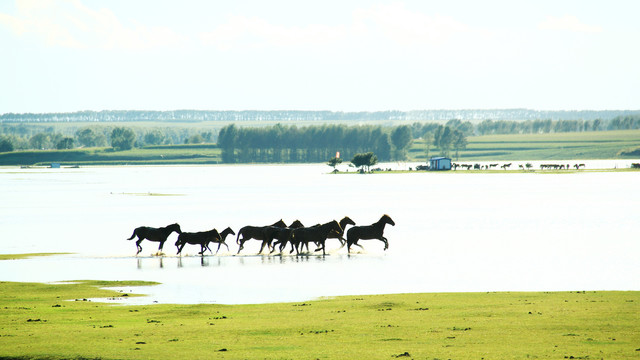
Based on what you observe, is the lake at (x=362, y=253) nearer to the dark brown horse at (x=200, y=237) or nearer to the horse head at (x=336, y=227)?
the dark brown horse at (x=200, y=237)

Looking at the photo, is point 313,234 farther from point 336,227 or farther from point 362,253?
point 362,253

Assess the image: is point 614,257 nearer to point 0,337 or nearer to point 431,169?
point 0,337

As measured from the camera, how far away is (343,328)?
63.7 ft

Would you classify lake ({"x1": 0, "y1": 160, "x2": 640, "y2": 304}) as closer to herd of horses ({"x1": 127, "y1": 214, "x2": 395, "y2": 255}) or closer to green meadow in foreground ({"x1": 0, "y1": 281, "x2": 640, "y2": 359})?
herd of horses ({"x1": 127, "y1": 214, "x2": 395, "y2": 255})

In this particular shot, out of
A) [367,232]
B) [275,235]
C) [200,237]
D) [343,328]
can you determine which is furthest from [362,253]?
[343,328]

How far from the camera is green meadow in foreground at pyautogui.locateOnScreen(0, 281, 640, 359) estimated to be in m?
16.5

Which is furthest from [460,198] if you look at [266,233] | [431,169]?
[431,169]

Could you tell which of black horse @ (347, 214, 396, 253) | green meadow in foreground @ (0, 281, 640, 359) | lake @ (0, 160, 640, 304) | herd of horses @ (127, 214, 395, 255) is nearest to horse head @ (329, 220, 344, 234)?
herd of horses @ (127, 214, 395, 255)

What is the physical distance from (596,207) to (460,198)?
62.8 ft

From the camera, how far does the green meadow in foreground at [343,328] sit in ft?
54.1

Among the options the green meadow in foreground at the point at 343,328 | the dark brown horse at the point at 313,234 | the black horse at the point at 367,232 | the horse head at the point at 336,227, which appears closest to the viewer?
the green meadow in foreground at the point at 343,328

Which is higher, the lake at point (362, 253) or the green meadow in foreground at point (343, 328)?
the green meadow in foreground at point (343, 328)

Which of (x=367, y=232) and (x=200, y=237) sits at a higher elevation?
(x=367, y=232)

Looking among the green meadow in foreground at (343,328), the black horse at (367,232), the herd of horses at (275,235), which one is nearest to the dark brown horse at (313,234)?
the herd of horses at (275,235)
